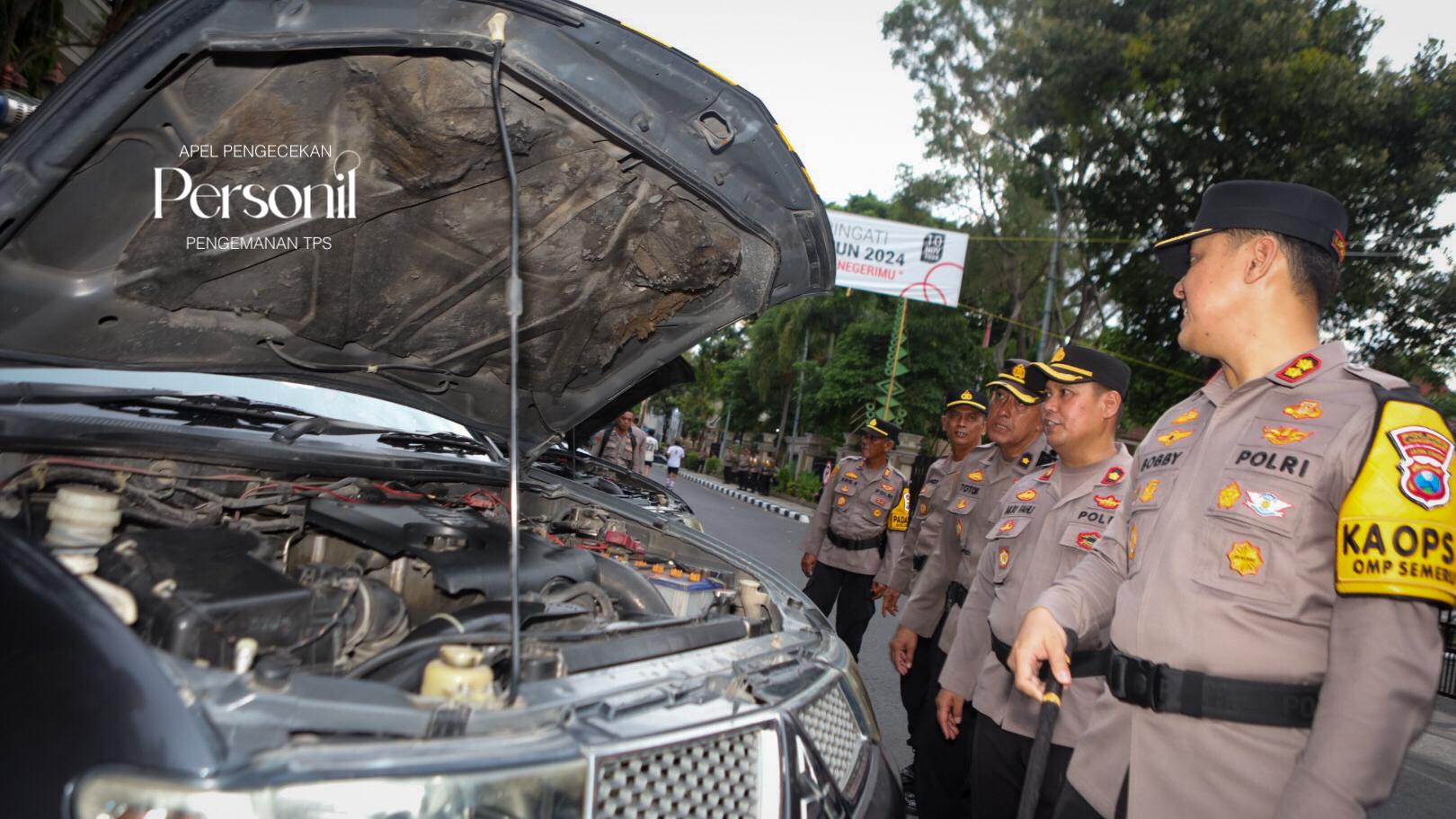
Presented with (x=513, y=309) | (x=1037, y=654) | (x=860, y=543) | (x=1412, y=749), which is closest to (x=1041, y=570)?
(x=1037, y=654)

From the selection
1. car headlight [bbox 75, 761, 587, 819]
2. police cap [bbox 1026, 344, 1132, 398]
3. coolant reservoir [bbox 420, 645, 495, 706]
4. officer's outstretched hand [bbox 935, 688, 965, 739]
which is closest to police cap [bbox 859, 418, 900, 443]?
police cap [bbox 1026, 344, 1132, 398]

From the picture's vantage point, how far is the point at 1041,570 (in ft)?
9.27

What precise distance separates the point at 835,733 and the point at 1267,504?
3.14ft

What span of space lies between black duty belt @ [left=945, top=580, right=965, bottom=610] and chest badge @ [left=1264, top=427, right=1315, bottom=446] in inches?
81.2

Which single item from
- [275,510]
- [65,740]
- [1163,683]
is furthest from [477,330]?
[1163,683]

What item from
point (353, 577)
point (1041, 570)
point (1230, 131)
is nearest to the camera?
point (353, 577)

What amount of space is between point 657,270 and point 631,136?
647mm

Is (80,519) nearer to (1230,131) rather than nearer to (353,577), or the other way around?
(353,577)

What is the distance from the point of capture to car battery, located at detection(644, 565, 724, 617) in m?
2.50

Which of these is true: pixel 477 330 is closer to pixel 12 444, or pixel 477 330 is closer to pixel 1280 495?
pixel 12 444

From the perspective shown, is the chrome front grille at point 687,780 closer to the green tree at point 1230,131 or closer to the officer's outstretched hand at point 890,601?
the officer's outstretched hand at point 890,601

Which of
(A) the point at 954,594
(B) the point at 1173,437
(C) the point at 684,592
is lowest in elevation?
(A) the point at 954,594

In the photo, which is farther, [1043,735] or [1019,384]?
[1019,384]

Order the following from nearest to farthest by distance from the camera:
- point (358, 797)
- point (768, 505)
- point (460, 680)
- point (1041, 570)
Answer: point (358, 797), point (460, 680), point (1041, 570), point (768, 505)
